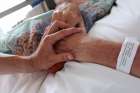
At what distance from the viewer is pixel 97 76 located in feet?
2.95

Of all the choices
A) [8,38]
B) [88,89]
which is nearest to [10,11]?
[8,38]

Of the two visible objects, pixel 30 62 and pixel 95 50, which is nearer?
pixel 95 50

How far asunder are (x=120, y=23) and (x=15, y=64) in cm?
48

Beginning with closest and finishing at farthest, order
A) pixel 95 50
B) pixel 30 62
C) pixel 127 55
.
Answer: pixel 127 55 < pixel 95 50 < pixel 30 62

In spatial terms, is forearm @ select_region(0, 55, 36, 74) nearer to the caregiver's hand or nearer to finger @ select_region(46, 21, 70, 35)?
the caregiver's hand

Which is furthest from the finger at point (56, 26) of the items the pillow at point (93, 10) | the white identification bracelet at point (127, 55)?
the white identification bracelet at point (127, 55)

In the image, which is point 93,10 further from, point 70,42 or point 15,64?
point 15,64

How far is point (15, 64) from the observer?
1067 millimetres

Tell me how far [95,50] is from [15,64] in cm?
36

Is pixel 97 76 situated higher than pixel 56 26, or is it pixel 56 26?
pixel 56 26

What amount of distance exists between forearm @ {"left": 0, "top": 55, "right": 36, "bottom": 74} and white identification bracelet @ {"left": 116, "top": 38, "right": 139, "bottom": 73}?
0.39m

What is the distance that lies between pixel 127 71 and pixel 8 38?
1.98ft

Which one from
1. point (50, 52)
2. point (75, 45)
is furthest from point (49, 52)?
point (75, 45)

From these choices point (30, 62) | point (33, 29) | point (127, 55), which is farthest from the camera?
point (33, 29)
